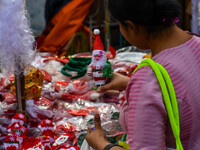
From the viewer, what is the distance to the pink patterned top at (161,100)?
2.34 feet

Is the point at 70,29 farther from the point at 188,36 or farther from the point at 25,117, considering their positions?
the point at 188,36

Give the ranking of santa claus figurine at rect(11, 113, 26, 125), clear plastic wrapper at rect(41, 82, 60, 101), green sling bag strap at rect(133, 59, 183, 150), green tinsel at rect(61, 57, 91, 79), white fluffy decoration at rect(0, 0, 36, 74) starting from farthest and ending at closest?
green tinsel at rect(61, 57, 91, 79)
clear plastic wrapper at rect(41, 82, 60, 101)
santa claus figurine at rect(11, 113, 26, 125)
white fluffy decoration at rect(0, 0, 36, 74)
green sling bag strap at rect(133, 59, 183, 150)

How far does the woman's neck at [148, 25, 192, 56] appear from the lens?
2.54 ft

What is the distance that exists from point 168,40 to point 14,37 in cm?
101

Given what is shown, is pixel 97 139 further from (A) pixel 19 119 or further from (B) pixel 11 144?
(A) pixel 19 119

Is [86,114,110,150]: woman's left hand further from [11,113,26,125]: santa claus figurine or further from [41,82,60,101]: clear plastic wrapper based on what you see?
[41,82,60,101]: clear plastic wrapper

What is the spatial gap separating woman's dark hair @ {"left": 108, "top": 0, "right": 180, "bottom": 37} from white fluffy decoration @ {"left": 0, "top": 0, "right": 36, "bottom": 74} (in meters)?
0.91

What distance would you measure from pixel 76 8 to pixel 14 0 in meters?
2.56

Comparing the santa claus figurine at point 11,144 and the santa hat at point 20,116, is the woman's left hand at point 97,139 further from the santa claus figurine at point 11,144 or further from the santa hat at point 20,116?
the santa hat at point 20,116

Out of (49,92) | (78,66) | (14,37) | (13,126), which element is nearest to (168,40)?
(14,37)

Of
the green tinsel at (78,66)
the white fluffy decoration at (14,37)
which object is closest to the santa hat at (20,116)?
the white fluffy decoration at (14,37)

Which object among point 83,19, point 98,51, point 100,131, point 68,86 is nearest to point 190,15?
point 83,19

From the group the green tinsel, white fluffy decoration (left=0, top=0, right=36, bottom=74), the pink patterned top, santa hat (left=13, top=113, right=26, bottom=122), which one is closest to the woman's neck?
the pink patterned top

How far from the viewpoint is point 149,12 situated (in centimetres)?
74
